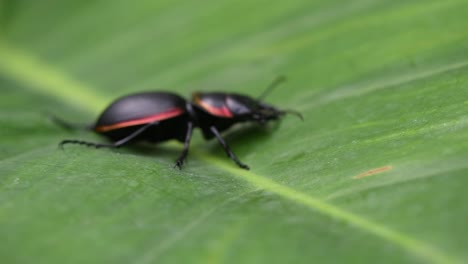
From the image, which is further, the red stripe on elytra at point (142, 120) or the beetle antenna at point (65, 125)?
the beetle antenna at point (65, 125)

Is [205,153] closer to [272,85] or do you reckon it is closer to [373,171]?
[272,85]

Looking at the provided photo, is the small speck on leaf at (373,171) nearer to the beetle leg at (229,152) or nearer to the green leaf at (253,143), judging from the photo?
the green leaf at (253,143)

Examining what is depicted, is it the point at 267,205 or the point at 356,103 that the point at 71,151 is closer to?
the point at 267,205

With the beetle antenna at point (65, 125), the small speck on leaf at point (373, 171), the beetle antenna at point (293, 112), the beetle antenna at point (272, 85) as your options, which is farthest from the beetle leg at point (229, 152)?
the beetle antenna at point (65, 125)

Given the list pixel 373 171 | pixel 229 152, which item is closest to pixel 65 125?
pixel 229 152

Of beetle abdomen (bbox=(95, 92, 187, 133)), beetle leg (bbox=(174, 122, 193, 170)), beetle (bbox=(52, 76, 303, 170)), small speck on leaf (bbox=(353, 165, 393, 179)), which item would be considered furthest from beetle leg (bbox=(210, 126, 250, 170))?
small speck on leaf (bbox=(353, 165, 393, 179))

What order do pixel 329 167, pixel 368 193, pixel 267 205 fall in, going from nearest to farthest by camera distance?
1. pixel 368 193
2. pixel 267 205
3. pixel 329 167

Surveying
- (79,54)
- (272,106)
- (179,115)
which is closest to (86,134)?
(179,115)
